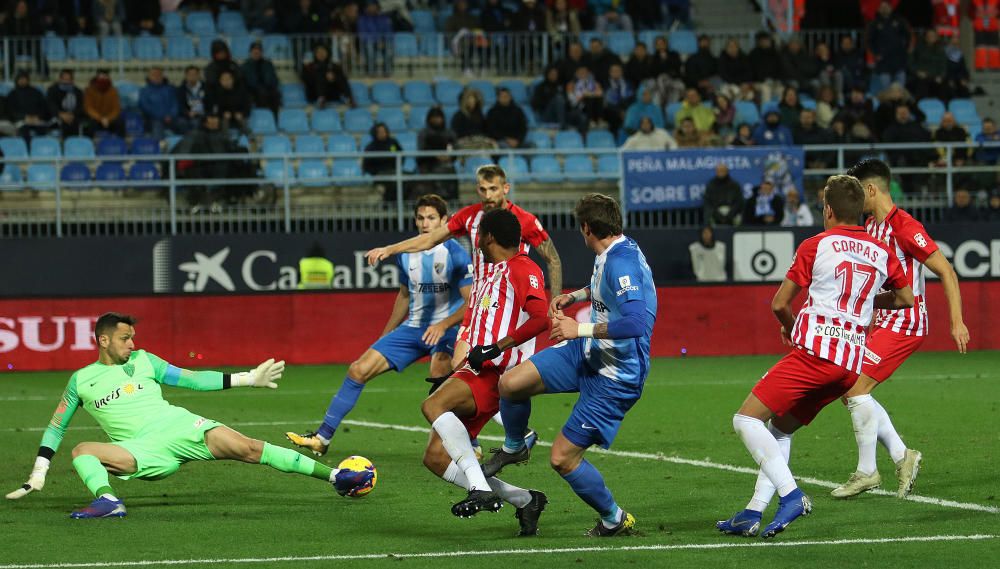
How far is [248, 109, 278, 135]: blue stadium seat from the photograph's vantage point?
80.6 ft

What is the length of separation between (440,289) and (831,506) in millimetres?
4227

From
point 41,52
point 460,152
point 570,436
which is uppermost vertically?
point 41,52

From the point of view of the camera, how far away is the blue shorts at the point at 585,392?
7.89 meters

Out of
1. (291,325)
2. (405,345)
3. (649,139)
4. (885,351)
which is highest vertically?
(649,139)

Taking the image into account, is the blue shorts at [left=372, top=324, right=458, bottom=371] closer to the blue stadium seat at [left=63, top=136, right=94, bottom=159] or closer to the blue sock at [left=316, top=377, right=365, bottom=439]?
the blue sock at [left=316, top=377, right=365, bottom=439]

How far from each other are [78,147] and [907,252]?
16.8 metres

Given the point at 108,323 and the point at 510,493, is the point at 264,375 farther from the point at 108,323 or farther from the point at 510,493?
the point at 510,493

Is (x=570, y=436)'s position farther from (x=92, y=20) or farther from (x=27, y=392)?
(x=92, y=20)

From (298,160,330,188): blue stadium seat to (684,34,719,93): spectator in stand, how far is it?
6.57 metres

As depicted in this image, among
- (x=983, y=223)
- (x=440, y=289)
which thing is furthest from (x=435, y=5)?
(x=440, y=289)

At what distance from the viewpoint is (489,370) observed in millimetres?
8836

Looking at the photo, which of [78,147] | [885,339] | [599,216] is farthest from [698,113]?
[599,216]

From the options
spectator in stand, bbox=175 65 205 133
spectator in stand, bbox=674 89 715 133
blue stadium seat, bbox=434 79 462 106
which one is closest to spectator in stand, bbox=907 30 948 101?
spectator in stand, bbox=674 89 715 133

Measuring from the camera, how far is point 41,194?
22.9 metres
